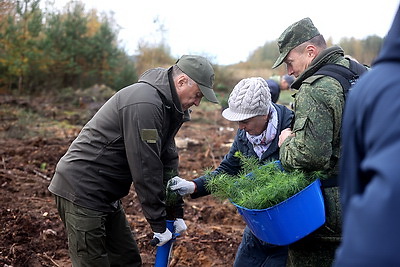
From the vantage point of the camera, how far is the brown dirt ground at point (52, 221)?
4934 millimetres

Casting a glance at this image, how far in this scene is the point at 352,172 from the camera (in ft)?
3.74

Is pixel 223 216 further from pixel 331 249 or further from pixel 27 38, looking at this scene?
pixel 27 38

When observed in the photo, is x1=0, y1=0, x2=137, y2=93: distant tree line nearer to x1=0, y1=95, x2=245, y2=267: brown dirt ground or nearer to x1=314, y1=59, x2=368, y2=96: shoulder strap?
Answer: x1=0, y1=95, x2=245, y2=267: brown dirt ground

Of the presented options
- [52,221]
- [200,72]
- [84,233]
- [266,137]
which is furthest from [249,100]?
[52,221]

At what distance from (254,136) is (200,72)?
0.59 meters

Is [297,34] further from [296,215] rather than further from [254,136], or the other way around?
[296,215]

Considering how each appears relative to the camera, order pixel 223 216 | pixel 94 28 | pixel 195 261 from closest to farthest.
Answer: pixel 195 261
pixel 223 216
pixel 94 28

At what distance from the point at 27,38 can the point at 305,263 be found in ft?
80.2

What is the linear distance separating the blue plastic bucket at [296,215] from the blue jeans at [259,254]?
0.79 meters

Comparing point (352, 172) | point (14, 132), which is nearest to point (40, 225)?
point (352, 172)

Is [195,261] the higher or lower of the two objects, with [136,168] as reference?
lower

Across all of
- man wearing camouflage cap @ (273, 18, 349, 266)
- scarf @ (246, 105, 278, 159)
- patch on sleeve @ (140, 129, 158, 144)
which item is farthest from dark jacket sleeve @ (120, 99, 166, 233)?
Answer: man wearing camouflage cap @ (273, 18, 349, 266)

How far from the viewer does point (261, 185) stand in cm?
265

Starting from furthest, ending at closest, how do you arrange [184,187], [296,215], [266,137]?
[184,187], [266,137], [296,215]
